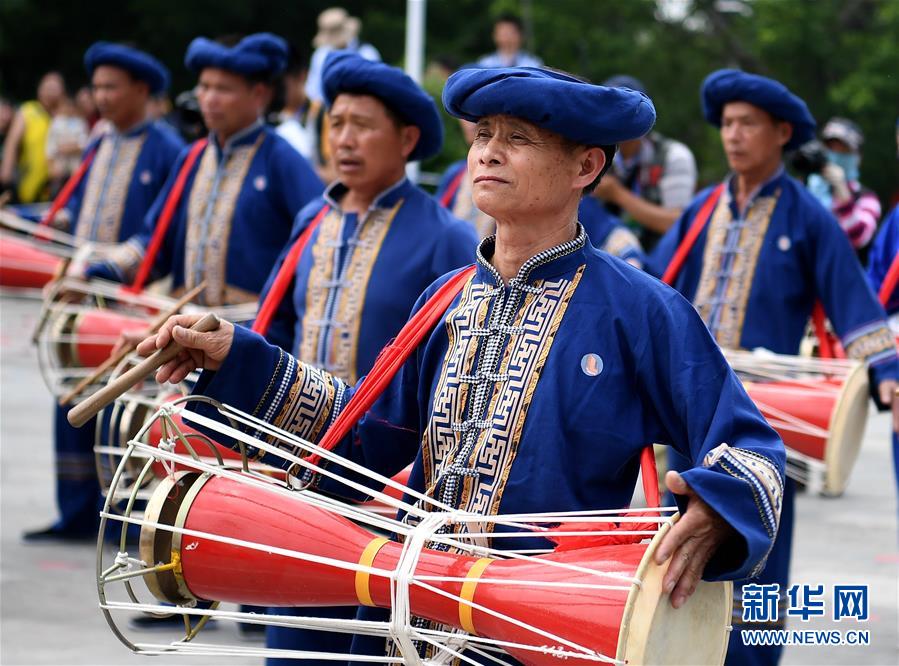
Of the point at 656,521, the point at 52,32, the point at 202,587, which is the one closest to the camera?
the point at 656,521

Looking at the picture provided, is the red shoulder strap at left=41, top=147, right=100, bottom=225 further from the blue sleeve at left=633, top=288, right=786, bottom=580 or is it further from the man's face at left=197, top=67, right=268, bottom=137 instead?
the blue sleeve at left=633, top=288, right=786, bottom=580

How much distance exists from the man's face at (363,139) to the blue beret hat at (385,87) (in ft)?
0.09

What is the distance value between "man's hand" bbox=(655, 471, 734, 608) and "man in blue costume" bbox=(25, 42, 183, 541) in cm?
462

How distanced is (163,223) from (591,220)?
1.90m

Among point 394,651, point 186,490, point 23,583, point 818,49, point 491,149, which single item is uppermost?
point 818,49

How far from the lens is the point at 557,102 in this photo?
8.35 ft

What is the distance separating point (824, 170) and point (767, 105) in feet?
7.02

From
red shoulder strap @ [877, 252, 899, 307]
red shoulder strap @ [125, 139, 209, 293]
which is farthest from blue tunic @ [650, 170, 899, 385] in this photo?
red shoulder strap @ [125, 139, 209, 293]

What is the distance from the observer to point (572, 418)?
2627 millimetres

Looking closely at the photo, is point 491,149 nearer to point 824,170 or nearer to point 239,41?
point 239,41

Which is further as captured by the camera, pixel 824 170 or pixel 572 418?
pixel 824 170

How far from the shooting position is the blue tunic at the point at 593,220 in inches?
245

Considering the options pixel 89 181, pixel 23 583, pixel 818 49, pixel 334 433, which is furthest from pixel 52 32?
pixel 334 433

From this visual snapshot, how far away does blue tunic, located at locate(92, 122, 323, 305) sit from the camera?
5.39 meters
